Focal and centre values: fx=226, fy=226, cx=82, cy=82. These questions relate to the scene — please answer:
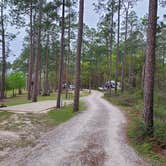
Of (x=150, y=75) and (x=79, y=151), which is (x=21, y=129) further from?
(x=150, y=75)

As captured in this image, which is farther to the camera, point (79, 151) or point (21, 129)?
point (21, 129)

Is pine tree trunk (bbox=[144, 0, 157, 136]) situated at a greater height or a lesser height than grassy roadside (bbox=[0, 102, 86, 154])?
greater

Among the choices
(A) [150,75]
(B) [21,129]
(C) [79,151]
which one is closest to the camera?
(C) [79,151]

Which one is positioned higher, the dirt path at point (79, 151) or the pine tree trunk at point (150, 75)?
the pine tree trunk at point (150, 75)

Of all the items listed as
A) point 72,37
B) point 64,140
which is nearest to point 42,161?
point 64,140

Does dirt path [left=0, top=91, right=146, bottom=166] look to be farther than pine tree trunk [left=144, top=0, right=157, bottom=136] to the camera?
No

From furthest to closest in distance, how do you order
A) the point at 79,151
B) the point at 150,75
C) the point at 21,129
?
the point at 21,129 → the point at 150,75 → the point at 79,151

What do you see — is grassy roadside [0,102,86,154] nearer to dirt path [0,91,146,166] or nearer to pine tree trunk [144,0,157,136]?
dirt path [0,91,146,166]

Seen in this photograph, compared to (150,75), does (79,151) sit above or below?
below

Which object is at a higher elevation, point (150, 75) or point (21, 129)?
point (150, 75)

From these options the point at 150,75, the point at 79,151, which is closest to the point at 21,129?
the point at 79,151

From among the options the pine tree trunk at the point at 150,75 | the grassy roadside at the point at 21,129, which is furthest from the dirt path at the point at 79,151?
the pine tree trunk at the point at 150,75

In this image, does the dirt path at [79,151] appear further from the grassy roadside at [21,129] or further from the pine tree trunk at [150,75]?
the pine tree trunk at [150,75]

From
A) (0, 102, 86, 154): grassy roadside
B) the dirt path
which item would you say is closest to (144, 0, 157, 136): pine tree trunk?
the dirt path
